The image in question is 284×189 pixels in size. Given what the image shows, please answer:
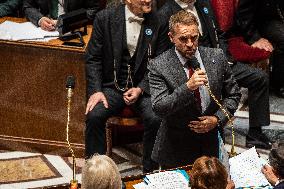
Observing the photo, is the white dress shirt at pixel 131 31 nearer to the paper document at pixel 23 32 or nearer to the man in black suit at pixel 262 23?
the paper document at pixel 23 32

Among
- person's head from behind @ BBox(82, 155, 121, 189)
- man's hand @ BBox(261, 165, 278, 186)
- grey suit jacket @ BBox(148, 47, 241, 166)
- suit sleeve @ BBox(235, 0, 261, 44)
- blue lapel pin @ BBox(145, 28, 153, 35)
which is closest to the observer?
person's head from behind @ BBox(82, 155, 121, 189)

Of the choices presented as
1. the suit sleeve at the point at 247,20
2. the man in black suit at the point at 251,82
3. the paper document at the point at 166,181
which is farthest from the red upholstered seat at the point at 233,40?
the paper document at the point at 166,181

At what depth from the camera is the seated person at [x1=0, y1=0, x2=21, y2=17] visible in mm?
6016

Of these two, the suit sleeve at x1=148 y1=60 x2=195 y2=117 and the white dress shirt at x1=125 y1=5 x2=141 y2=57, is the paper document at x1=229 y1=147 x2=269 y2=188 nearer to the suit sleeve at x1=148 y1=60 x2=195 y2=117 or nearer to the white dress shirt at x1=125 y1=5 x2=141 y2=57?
the suit sleeve at x1=148 y1=60 x2=195 y2=117

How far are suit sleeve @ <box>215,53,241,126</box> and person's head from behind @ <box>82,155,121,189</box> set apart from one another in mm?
1385

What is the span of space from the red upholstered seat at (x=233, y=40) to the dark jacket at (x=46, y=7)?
42.5 inches

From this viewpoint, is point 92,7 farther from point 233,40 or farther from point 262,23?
point 262,23

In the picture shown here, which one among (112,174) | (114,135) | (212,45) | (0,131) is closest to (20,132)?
(0,131)

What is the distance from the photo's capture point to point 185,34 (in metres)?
4.06

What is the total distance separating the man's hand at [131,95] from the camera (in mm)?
4996

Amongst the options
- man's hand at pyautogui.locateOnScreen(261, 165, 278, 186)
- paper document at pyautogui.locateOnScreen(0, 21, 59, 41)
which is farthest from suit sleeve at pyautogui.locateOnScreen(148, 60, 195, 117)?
paper document at pyautogui.locateOnScreen(0, 21, 59, 41)

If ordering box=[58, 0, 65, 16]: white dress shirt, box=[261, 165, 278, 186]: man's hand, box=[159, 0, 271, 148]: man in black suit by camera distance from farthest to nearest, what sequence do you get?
box=[58, 0, 65, 16]: white dress shirt
box=[159, 0, 271, 148]: man in black suit
box=[261, 165, 278, 186]: man's hand

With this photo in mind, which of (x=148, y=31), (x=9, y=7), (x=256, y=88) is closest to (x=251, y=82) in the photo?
(x=256, y=88)

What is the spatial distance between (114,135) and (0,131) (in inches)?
39.7
